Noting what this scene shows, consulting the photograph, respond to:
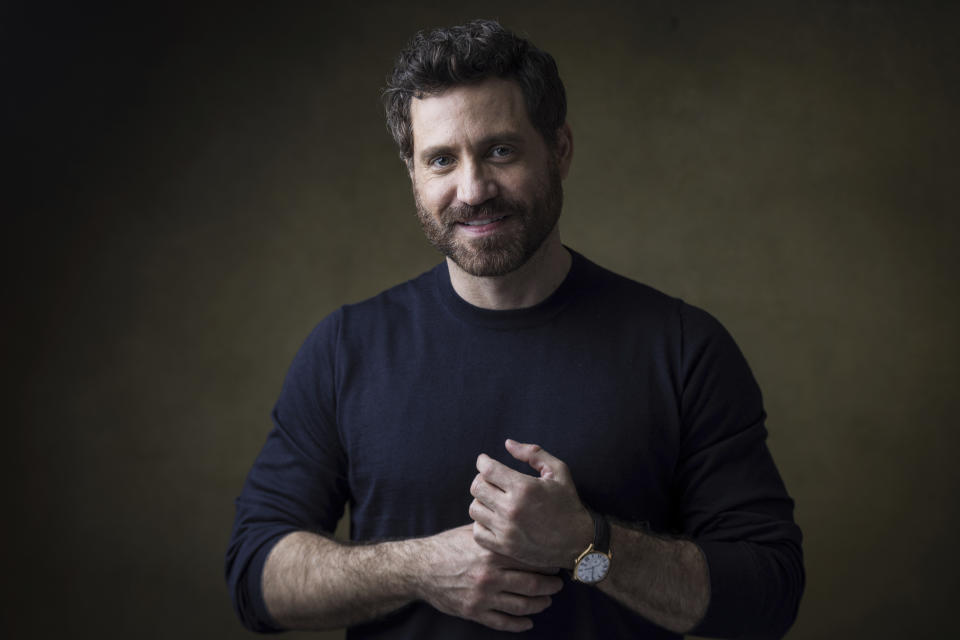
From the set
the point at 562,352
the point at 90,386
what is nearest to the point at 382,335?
the point at 562,352

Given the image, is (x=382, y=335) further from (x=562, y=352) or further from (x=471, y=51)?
(x=471, y=51)

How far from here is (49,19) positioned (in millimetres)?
2859

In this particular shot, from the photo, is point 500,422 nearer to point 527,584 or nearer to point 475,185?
point 527,584

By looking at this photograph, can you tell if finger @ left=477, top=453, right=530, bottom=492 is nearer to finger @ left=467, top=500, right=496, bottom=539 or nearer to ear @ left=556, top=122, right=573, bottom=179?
finger @ left=467, top=500, right=496, bottom=539

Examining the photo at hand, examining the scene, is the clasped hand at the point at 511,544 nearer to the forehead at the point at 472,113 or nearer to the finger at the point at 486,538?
the finger at the point at 486,538

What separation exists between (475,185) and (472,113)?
0.41 ft

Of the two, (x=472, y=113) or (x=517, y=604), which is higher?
(x=472, y=113)

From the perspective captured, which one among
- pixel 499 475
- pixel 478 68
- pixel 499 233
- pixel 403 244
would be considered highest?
pixel 403 244

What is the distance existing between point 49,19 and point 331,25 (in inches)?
35.7

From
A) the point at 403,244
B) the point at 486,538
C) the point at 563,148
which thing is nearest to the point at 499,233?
the point at 563,148

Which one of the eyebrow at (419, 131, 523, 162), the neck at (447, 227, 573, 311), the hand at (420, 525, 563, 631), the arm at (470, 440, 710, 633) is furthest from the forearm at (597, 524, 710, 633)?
the eyebrow at (419, 131, 523, 162)

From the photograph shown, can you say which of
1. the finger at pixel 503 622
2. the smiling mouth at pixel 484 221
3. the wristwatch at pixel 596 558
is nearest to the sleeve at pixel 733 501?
the wristwatch at pixel 596 558

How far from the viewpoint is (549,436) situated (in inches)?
58.8

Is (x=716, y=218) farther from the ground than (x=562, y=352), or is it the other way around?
(x=716, y=218)
